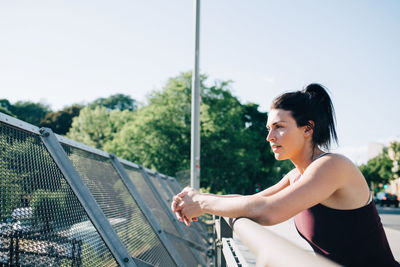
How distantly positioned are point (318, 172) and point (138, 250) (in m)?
→ 2.41

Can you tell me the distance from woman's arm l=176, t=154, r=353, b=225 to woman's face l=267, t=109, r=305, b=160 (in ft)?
1.14

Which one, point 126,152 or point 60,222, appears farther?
point 126,152

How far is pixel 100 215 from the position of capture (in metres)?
2.66

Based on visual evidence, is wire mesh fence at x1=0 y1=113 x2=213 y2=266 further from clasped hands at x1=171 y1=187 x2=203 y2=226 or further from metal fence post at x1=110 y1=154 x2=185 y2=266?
clasped hands at x1=171 y1=187 x2=203 y2=226

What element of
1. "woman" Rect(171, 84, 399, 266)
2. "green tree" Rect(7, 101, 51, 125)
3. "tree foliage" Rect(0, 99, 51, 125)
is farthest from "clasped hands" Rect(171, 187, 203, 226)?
"green tree" Rect(7, 101, 51, 125)

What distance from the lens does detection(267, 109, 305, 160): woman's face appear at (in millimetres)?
2031

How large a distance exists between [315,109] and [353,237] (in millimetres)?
750

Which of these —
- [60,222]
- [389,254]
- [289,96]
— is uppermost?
[289,96]

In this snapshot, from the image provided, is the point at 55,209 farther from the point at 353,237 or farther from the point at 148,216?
the point at 148,216

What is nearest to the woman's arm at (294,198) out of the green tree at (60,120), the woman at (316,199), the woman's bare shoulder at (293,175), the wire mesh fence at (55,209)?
the woman at (316,199)

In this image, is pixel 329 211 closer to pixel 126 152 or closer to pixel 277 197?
pixel 277 197

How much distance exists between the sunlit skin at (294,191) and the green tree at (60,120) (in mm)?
56982

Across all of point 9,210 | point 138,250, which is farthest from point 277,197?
point 138,250

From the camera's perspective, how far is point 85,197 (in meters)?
2.61
